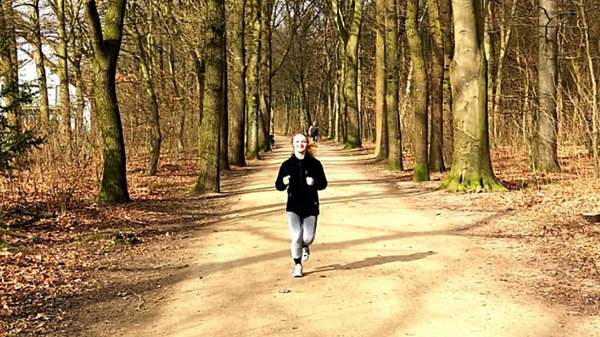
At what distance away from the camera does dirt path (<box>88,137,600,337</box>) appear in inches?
229

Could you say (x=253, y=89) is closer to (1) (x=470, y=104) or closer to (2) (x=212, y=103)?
(2) (x=212, y=103)

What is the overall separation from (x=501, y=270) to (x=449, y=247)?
4.77 ft

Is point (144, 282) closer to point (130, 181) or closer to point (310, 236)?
point (310, 236)

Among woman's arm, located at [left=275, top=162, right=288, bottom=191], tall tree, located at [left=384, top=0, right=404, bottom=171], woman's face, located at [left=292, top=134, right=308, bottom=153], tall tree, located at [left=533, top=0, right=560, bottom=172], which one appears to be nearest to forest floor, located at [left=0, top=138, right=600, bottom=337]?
woman's arm, located at [left=275, top=162, right=288, bottom=191]

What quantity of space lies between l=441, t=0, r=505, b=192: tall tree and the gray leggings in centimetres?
789

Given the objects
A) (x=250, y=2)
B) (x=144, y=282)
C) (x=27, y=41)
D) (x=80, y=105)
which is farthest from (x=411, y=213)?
(x=250, y=2)

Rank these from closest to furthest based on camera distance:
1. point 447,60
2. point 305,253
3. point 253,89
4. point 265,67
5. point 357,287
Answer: point 357,287 < point 305,253 < point 447,60 < point 253,89 < point 265,67

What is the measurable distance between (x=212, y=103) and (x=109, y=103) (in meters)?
2.87

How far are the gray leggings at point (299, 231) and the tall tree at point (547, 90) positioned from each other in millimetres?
11699

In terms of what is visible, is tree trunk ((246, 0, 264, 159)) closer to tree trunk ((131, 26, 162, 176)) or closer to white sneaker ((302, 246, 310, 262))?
tree trunk ((131, 26, 162, 176))

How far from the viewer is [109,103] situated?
44.9ft

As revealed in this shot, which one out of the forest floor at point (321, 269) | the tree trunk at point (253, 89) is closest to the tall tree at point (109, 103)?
the forest floor at point (321, 269)

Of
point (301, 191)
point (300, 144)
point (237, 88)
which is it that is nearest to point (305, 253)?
point (301, 191)

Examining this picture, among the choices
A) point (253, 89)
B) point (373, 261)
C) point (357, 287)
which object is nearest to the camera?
point (357, 287)
